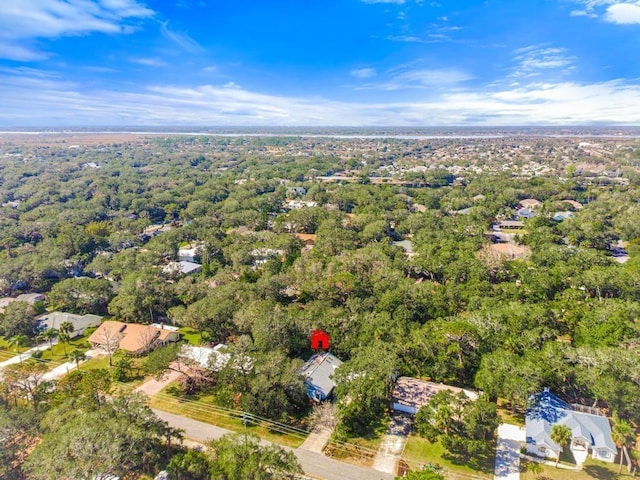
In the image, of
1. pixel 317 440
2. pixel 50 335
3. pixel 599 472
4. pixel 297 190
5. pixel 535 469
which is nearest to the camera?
pixel 535 469

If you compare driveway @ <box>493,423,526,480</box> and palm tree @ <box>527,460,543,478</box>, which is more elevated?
palm tree @ <box>527,460,543,478</box>

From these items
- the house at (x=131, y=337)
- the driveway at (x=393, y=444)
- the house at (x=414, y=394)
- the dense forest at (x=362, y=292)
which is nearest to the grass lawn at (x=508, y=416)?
the dense forest at (x=362, y=292)

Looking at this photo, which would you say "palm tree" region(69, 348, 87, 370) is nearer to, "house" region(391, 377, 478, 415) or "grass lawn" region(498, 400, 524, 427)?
"house" region(391, 377, 478, 415)

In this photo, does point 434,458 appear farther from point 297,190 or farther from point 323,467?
point 297,190

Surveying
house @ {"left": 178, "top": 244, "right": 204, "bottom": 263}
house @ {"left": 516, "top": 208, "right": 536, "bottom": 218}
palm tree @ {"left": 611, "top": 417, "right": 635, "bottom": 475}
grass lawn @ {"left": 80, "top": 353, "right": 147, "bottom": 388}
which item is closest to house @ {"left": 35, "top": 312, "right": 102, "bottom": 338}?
grass lawn @ {"left": 80, "top": 353, "right": 147, "bottom": 388}

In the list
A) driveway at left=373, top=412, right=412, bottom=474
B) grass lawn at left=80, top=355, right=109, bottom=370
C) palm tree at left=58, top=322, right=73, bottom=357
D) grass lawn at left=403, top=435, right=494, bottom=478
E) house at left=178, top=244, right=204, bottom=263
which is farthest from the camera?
house at left=178, top=244, right=204, bottom=263

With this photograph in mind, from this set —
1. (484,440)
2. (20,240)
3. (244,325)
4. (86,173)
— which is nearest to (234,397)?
(244,325)

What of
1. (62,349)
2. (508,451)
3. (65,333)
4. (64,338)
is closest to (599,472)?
(508,451)
